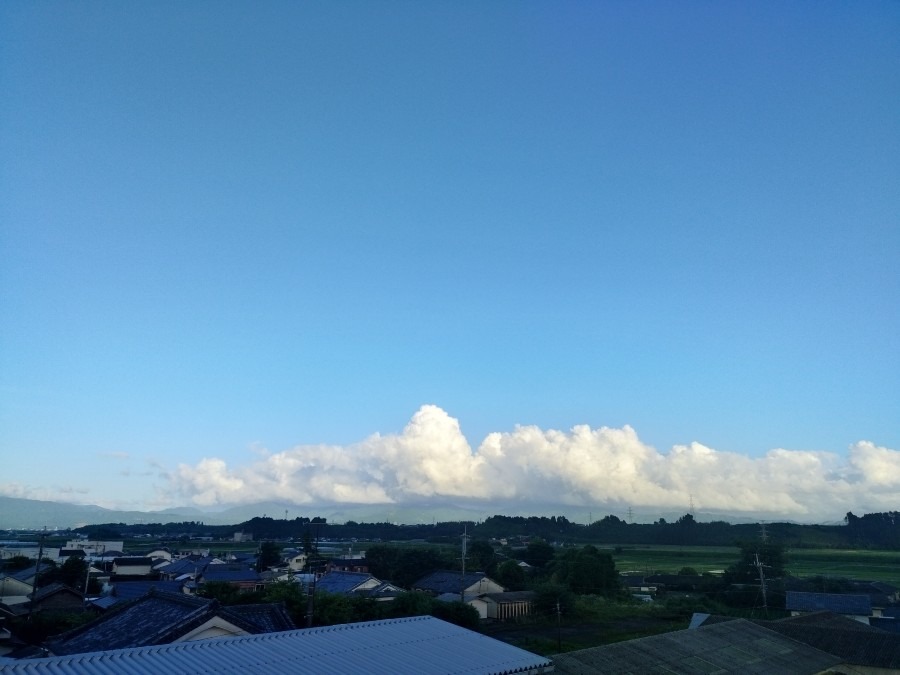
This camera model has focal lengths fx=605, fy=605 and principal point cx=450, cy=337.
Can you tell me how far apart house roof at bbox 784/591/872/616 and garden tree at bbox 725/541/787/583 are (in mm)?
11764

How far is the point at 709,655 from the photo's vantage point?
21.6 m

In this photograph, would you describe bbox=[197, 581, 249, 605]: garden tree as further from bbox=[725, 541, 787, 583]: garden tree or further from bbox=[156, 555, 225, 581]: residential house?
bbox=[725, 541, 787, 583]: garden tree

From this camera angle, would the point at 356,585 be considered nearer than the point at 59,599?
No

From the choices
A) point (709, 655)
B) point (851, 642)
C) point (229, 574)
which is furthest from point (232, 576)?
point (851, 642)

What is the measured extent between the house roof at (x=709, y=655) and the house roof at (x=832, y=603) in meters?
17.6

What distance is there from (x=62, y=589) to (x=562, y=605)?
113 feet

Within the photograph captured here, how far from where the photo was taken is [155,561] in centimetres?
7019

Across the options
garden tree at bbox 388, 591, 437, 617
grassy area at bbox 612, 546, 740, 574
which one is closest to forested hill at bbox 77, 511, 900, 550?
grassy area at bbox 612, 546, 740, 574

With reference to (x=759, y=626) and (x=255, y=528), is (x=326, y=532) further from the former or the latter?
(x=759, y=626)

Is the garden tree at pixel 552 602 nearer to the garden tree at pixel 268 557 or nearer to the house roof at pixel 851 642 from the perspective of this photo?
the house roof at pixel 851 642

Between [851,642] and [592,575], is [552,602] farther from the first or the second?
[851,642]

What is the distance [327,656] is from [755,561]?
54390 mm

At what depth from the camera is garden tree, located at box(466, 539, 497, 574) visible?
65688 millimetres

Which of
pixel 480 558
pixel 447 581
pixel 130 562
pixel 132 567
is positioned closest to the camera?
pixel 447 581
